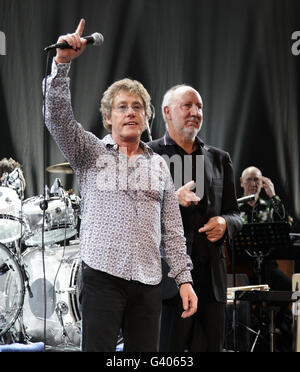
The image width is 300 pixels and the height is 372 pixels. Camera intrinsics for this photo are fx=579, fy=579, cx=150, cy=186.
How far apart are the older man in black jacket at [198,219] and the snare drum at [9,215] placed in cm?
172

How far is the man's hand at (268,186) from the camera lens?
4.94 metres

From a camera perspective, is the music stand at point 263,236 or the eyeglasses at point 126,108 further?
the music stand at point 263,236

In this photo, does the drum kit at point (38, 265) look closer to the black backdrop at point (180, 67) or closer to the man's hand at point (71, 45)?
the black backdrop at point (180, 67)

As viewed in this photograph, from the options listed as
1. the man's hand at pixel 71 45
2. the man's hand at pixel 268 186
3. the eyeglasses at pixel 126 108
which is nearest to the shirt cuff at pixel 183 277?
the eyeglasses at pixel 126 108

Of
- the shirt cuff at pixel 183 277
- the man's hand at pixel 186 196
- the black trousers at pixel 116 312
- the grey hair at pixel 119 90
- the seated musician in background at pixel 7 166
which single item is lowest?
the black trousers at pixel 116 312

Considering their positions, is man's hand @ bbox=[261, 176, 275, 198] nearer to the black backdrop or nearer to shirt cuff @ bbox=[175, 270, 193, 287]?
the black backdrop

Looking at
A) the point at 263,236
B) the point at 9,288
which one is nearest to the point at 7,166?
the point at 9,288

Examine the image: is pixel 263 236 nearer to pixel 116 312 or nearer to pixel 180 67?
pixel 180 67

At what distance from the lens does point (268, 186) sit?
4.96 m

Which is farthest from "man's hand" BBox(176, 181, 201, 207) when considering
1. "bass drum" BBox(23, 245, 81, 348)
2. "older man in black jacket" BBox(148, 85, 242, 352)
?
"bass drum" BBox(23, 245, 81, 348)

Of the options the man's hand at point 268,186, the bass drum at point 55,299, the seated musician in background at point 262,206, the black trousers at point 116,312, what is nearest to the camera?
the black trousers at point 116,312

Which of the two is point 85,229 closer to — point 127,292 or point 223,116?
point 127,292

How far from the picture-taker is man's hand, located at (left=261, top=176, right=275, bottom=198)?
494cm

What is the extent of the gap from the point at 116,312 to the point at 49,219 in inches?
97.4
